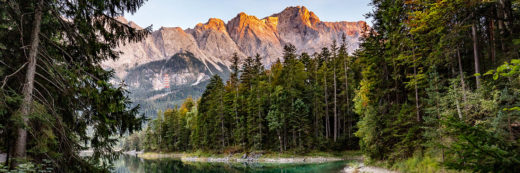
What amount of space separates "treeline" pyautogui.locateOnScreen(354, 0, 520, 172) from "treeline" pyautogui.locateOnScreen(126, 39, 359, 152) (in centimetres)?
1654

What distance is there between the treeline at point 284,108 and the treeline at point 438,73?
16.5m

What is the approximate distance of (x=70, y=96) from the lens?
638cm

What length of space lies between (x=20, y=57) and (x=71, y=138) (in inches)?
88.1

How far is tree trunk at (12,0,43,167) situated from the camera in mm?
5273

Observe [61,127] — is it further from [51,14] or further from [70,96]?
[51,14]

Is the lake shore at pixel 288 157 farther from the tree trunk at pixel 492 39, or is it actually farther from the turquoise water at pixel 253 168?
the tree trunk at pixel 492 39

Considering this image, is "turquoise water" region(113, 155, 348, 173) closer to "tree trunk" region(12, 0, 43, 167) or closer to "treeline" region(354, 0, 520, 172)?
"treeline" region(354, 0, 520, 172)

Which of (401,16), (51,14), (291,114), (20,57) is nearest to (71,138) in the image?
(20,57)

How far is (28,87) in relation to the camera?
18.2ft

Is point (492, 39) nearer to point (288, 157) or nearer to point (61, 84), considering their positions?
point (61, 84)

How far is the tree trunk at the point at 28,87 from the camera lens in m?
5.27

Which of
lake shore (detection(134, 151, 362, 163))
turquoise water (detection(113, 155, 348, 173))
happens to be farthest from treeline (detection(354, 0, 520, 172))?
lake shore (detection(134, 151, 362, 163))

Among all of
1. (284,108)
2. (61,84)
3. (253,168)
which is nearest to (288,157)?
(284,108)

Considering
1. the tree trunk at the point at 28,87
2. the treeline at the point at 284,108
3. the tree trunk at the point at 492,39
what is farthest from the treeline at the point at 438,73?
the treeline at the point at 284,108
